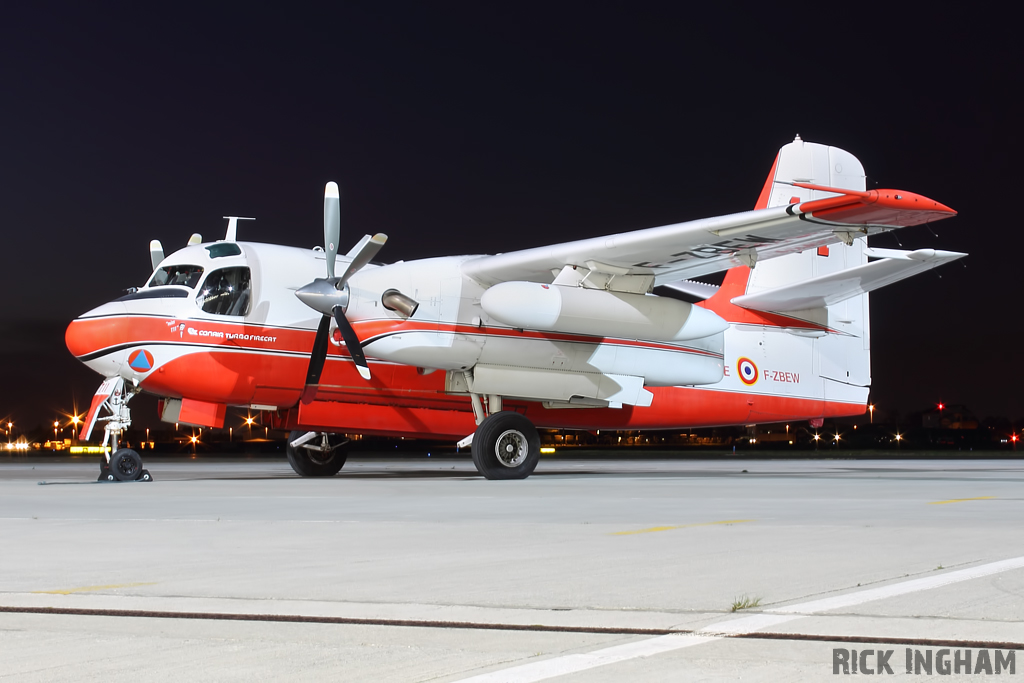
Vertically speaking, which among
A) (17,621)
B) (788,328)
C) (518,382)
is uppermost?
(788,328)

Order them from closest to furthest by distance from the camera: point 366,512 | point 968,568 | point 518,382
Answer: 1. point 968,568
2. point 366,512
3. point 518,382

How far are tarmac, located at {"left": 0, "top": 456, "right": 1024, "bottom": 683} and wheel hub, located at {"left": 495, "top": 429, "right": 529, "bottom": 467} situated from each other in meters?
8.52

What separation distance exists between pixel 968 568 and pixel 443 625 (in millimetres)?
3687

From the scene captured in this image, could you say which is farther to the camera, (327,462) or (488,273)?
(327,462)

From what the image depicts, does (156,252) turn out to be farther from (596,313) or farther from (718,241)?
(718,241)

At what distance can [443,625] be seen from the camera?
15.4ft

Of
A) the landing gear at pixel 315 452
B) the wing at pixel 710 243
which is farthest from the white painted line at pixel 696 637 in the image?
the landing gear at pixel 315 452

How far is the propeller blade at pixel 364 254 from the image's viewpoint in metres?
18.5

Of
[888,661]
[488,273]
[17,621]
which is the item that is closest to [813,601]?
[888,661]

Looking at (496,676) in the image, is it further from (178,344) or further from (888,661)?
(178,344)

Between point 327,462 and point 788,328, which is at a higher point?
point 788,328

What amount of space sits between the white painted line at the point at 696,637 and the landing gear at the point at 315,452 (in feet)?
60.1

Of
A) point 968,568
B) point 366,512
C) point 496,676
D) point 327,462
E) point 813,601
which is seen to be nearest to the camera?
point 496,676

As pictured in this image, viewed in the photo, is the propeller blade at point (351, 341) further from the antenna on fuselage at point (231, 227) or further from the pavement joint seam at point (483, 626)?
the pavement joint seam at point (483, 626)
